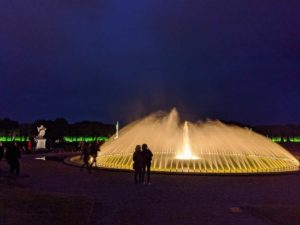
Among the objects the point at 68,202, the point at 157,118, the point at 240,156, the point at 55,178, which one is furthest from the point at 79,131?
the point at 68,202

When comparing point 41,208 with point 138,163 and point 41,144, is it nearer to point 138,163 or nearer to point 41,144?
point 138,163

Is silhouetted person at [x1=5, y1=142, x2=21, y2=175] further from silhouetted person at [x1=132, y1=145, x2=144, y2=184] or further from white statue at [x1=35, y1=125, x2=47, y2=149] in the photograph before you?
white statue at [x1=35, y1=125, x2=47, y2=149]

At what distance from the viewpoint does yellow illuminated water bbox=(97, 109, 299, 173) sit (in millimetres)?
30969

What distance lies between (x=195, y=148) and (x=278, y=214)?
2869cm

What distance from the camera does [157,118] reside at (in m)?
42.8

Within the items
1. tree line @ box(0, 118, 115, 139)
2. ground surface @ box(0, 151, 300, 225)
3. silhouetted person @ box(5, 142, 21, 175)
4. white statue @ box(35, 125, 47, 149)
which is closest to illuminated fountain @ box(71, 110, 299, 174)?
ground surface @ box(0, 151, 300, 225)

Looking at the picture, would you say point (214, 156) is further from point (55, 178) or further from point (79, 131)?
point (79, 131)

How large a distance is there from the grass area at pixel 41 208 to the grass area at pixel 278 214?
16.7ft

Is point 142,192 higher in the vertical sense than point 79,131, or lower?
lower

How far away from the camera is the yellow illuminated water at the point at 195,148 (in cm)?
3097

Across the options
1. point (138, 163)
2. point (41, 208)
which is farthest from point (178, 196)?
point (41, 208)

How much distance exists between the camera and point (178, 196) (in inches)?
667

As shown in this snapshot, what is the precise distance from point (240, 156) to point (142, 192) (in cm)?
1905

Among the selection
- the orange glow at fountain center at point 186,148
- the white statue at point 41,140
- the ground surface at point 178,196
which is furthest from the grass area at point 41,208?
the white statue at point 41,140
